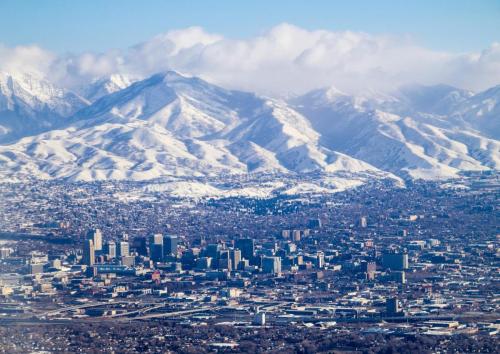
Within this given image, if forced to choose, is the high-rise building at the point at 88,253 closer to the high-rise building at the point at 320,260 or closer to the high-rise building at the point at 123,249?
the high-rise building at the point at 123,249

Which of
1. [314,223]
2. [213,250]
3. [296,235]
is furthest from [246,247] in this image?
[314,223]

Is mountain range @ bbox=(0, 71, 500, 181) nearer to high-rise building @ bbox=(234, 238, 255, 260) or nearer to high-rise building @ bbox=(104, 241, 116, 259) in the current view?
high-rise building @ bbox=(104, 241, 116, 259)

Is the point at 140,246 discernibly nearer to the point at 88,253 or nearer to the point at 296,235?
the point at 88,253

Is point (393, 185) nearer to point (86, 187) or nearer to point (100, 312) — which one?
point (86, 187)

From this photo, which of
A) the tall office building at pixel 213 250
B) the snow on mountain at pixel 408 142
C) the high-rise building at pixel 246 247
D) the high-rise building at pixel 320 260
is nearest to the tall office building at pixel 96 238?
the tall office building at pixel 213 250

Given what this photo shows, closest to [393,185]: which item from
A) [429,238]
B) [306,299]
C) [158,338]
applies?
[429,238]
